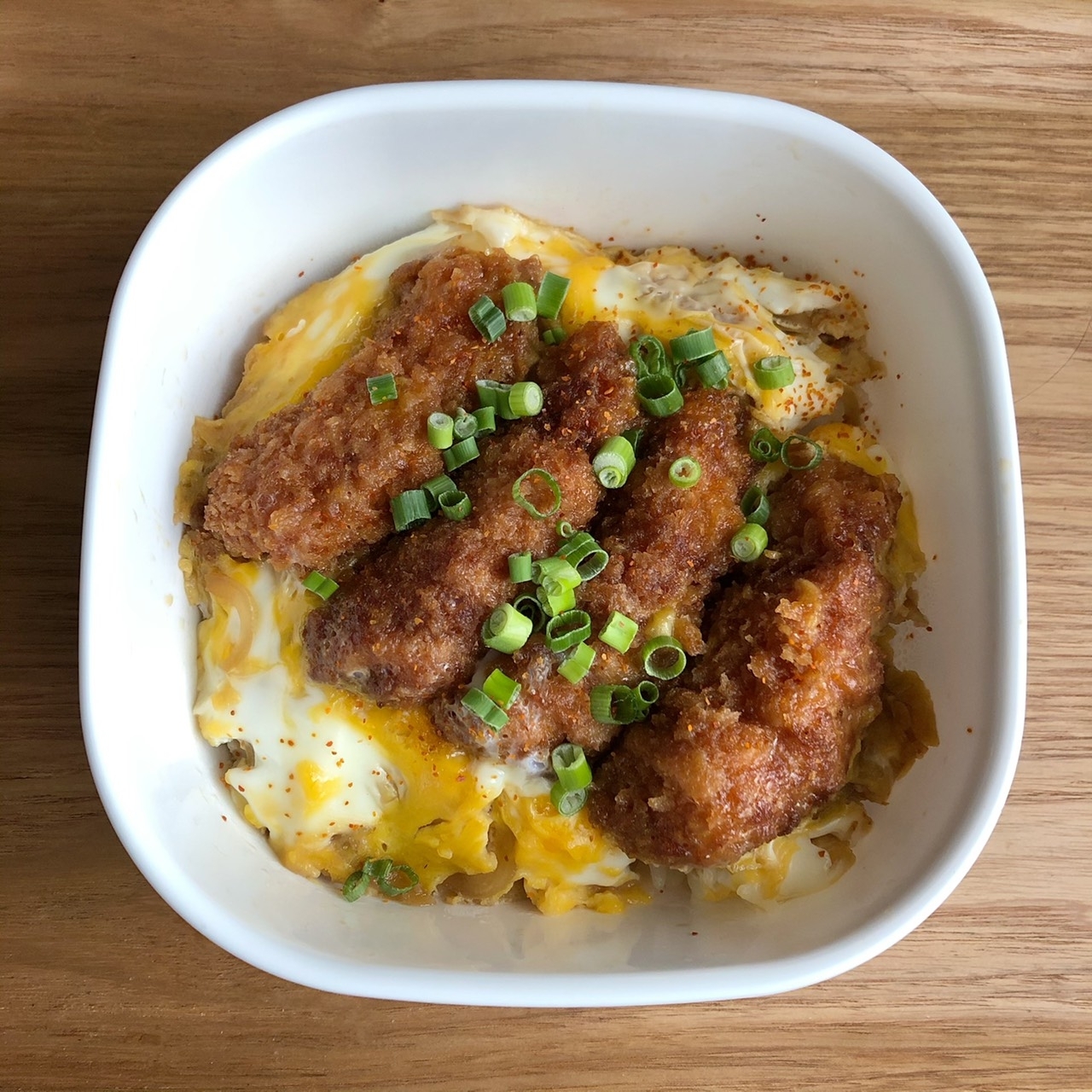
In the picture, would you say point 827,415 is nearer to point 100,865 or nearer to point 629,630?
point 629,630

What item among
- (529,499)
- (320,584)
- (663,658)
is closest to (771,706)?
(663,658)

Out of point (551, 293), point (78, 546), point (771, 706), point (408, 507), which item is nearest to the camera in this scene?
point (771, 706)

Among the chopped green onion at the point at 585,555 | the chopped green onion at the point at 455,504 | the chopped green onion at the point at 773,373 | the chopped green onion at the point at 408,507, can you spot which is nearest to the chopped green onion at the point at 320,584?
the chopped green onion at the point at 408,507

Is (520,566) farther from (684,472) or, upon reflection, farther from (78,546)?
(78,546)

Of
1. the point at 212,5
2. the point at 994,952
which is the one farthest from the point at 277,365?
the point at 994,952

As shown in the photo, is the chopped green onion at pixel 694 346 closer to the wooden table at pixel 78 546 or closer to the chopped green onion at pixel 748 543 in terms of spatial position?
the chopped green onion at pixel 748 543
